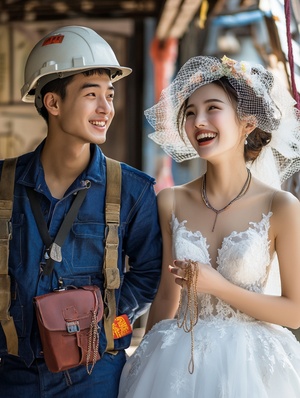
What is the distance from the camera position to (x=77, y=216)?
349cm

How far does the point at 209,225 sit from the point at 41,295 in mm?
779

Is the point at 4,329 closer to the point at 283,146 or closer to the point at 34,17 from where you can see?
the point at 283,146

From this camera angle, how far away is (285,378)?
3.12 m

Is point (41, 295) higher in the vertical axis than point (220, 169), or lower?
lower

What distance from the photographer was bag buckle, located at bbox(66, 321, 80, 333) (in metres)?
3.20

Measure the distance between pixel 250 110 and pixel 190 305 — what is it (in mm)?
883

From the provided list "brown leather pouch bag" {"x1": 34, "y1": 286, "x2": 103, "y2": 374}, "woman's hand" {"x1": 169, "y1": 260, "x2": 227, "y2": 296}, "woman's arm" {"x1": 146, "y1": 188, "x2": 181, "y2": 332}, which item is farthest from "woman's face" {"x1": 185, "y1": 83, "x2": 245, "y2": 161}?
"brown leather pouch bag" {"x1": 34, "y1": 286, "x2": 103, "y2": 374}

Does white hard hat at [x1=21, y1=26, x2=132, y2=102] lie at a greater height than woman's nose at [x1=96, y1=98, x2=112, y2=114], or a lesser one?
greater

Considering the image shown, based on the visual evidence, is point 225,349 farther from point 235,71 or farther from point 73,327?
point 235,71

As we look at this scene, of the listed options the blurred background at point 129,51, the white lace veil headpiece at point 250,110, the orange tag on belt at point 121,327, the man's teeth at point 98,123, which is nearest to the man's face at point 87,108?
the man's teeth at point 98,123

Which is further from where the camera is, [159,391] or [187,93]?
[187,93]

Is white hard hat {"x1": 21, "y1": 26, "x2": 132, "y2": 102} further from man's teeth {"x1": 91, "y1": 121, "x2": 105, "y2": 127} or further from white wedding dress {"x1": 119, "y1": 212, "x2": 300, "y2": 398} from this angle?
white wedding dress {"x1": 119, "y1": 212, "x2": 300, "y2": 398}

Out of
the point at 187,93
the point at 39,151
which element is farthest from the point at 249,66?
the point at 39,151

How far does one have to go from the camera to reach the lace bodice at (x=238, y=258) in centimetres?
330
